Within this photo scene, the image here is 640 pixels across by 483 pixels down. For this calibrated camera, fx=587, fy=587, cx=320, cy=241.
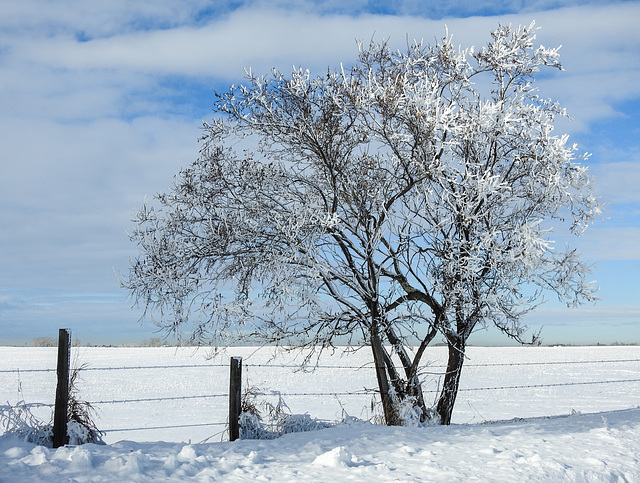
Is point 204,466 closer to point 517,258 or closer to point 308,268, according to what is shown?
point 308,268

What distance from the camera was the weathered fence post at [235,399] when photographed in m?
8.38

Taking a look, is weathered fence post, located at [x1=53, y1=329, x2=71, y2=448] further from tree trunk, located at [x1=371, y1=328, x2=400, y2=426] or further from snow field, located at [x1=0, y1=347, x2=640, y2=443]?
tree trunk, located at [x1=371, y1=328, x2=400, y2=426]

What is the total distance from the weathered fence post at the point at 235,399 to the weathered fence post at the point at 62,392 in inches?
85.6

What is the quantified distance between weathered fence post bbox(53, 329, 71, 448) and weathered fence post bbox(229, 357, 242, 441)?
85.6 inches

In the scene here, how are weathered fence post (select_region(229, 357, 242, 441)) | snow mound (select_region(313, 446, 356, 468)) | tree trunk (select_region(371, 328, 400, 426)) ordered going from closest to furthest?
snow mound (select_region(313, 446, 356, 468)) < weathered fence post (select_region(229, 357, 242, 441)) < tree trunk (select_region(371, 328, 400, 426))

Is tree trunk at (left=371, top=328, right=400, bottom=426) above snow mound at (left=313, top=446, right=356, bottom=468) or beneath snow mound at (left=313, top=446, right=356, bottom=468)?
above

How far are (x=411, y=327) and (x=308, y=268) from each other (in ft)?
7.27

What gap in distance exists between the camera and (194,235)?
10109 mm

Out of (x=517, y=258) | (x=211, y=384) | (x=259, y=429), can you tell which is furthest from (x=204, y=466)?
(x=211, y=384)

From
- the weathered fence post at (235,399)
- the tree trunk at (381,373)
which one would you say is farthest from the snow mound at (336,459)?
the tree trunk at (381,373)

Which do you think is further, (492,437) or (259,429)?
(259,429)

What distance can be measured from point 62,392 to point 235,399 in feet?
7.60

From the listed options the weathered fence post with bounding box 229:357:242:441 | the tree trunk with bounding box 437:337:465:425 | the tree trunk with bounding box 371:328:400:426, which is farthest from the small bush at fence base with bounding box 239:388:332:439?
the tree trunk with bounding box 437:337:465:425

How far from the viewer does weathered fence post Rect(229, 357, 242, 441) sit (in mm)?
8375
